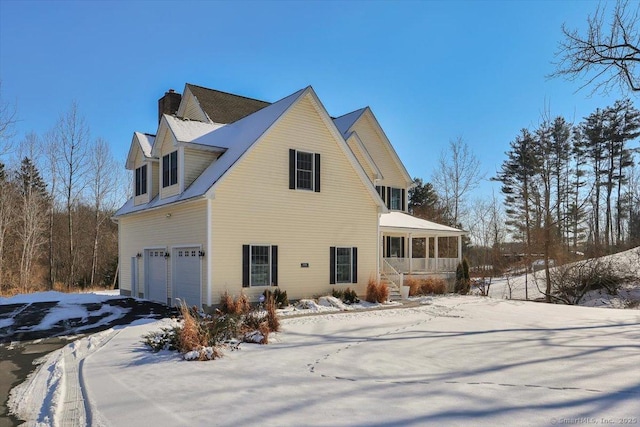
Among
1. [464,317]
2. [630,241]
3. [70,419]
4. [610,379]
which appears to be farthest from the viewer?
[630,241]

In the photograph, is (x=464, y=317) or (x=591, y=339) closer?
(x=591, y=339)

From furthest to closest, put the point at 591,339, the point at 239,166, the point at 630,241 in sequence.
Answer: the point at 630,241, the point at 239,166, the point at 591,339

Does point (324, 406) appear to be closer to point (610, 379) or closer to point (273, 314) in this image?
point (610, 379)

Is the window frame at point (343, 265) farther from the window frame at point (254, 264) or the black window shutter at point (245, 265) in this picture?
the black window shutter at point (245, 265)

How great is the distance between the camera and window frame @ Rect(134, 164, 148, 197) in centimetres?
1831

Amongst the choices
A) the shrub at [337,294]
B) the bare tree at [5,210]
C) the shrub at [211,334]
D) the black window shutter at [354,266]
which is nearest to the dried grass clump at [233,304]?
the shrub at [211,334]

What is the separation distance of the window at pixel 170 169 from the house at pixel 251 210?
0.04m

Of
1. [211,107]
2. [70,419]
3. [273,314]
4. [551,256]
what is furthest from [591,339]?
[211,107]

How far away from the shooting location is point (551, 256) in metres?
23.7

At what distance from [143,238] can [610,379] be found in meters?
16.6

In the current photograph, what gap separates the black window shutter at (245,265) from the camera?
14.1 metres

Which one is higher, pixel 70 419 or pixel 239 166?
pixel 239 166

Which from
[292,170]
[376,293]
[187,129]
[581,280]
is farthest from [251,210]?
[581,280]

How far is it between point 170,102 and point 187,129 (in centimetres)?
1014
